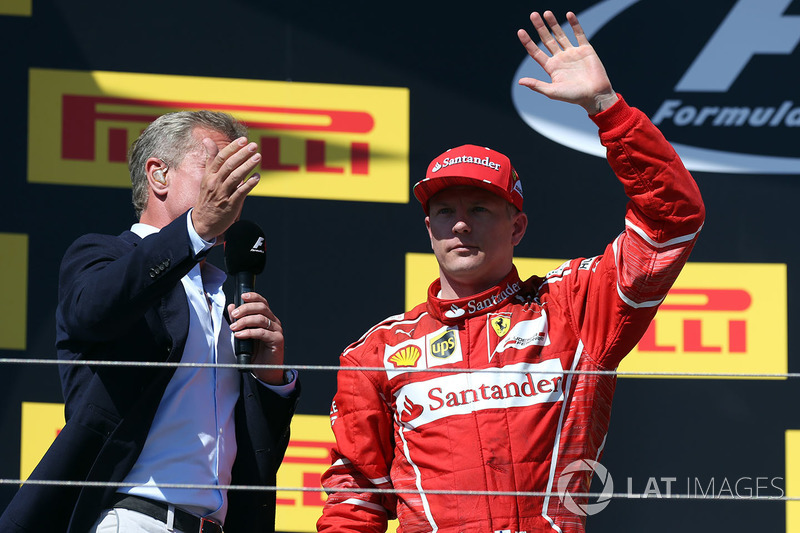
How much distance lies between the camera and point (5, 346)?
2.60m

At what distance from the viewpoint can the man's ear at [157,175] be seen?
Answer: 5.71 feet

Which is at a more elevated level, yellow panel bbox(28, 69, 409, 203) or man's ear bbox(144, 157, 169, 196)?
yellow panel bbox(28, 69, 409, 203)

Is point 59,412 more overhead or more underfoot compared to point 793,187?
more underfoot

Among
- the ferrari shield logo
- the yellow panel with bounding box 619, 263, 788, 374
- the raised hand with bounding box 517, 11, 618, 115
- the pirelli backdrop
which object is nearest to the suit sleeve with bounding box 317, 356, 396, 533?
the ferrari shield logo

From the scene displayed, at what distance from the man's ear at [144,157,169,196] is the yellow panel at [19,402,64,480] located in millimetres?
1093

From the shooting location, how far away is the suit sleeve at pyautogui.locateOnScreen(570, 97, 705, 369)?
5.08 feet

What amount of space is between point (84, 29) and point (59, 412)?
1058mm

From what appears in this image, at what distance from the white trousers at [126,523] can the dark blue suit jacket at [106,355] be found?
2cm

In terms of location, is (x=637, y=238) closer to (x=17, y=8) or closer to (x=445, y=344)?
(x=445, y=344)

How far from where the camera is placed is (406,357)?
67.4 inches

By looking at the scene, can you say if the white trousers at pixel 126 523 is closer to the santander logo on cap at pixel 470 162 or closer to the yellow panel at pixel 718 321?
the santander logo on cap at pixel 470 162

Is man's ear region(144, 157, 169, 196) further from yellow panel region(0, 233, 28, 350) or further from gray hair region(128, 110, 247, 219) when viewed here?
yellow panel region(0, 233, 28, 350)

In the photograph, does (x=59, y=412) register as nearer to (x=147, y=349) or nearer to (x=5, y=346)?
(x=5, y=346)

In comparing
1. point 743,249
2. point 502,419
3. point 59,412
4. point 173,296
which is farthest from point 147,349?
point 743,249
